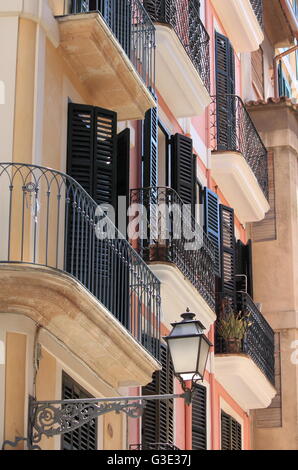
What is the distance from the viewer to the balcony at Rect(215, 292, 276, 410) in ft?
74.5

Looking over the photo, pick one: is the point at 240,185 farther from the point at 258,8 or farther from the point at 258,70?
the point at 258,70

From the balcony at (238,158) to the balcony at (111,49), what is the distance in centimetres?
576

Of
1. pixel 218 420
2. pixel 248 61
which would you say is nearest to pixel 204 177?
pixel 218 420

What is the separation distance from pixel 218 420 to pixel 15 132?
9297 millimetres

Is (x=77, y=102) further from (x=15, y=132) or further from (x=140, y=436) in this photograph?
(x=140, y=436)

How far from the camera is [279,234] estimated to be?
27016mm

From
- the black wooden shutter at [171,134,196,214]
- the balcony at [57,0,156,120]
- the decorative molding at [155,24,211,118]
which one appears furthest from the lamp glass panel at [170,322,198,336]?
the black wooden shutter at [171,134,196,214]

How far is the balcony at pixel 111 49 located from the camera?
15.7m

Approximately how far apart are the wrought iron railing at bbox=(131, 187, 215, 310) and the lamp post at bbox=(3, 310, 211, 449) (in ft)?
14.3

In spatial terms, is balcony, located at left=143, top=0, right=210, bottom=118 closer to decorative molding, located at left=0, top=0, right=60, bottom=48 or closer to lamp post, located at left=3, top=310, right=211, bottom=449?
decorative molding, located at left=0, top=0, right=60, bottom=48

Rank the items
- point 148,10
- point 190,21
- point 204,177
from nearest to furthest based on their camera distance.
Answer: point 148,10
point 190,21
point 204,177

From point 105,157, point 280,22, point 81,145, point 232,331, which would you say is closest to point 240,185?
point 232,331

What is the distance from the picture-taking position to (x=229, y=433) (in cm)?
2377

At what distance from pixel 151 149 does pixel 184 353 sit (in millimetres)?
5675
